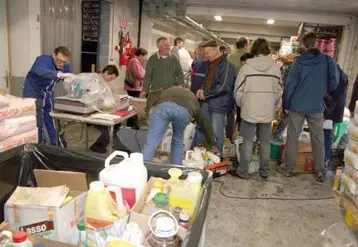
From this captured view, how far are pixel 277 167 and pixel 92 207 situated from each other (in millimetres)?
2994

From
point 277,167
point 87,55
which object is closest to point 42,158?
point 277,167

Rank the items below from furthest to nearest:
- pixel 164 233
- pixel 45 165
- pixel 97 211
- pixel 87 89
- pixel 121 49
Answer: pixel 121 49 → pixel 87 89 → pixel 45 165 → pixel 97 211 → pixel 164 233

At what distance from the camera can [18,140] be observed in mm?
1926

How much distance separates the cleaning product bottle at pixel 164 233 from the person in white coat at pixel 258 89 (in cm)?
219

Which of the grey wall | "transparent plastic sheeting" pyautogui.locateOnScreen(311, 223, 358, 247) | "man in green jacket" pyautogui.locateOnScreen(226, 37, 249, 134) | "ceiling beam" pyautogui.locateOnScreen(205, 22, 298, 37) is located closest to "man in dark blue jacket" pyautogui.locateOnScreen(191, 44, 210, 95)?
"man in green jacket" pyautogui.locateOnScreen(226, 37, 249, 134)

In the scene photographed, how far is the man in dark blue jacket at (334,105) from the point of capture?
342 centimetres

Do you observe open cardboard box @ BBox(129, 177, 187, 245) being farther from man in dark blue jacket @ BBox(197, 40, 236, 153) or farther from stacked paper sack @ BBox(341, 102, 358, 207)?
man in dark blue jacket @ BBox(197, 40, 236, 153)

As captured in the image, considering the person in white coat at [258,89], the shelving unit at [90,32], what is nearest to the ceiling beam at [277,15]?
the shelving unit at [90,32]

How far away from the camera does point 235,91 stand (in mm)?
3256

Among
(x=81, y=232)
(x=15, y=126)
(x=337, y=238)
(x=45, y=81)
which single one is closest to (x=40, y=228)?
(x=81, y=232)

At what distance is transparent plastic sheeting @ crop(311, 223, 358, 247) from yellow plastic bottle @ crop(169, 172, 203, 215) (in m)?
1.16

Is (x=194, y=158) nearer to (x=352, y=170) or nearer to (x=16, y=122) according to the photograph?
(x=352, y=170)

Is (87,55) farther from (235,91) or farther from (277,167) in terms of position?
(277,167)

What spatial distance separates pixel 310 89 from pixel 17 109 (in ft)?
8.70
